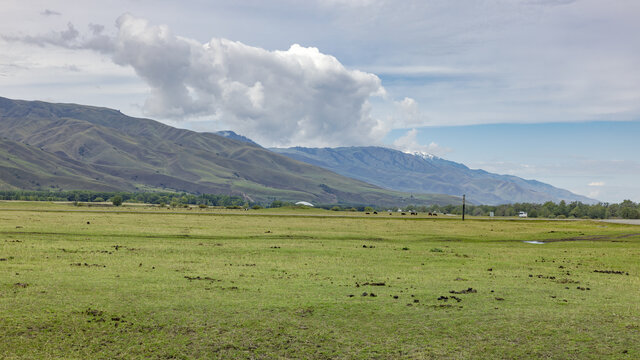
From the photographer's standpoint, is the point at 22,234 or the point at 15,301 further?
the point at 22,234

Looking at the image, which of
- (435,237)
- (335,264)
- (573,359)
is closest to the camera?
(573,359)

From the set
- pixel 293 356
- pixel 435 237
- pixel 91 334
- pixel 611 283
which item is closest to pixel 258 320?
pixel 293 356

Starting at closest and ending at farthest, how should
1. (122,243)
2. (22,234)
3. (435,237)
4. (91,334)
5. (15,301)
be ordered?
(91,334) < (15,301) < (122,243) < (22,234) < (435,237)

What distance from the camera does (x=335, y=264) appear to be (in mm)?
38875

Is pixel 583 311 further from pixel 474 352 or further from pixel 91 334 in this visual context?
pixel 91 334

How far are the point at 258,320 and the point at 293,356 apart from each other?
3963 mm

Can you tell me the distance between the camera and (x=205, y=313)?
2208 centimetres

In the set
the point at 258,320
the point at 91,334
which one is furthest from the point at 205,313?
the point at 91,334

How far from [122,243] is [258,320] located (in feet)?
114

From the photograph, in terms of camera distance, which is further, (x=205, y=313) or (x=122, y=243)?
(x=122, y=243)

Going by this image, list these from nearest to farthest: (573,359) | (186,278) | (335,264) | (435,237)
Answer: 1. (573,359)
2. (186,278)
3. (335,264)
4. (435,237)

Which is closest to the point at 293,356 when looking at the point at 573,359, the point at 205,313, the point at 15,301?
the point at 205,313

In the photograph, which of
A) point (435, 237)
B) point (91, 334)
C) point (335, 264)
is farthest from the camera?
point (435, 237)

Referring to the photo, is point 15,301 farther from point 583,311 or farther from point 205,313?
point 583,311
